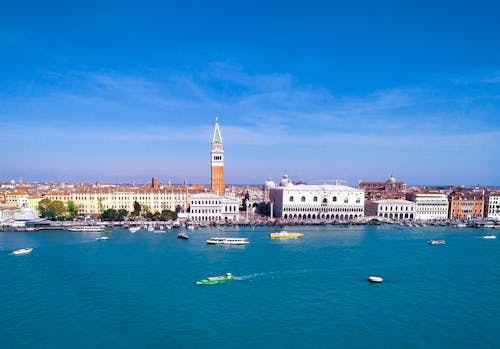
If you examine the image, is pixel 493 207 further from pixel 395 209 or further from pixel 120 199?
pixel 120 199

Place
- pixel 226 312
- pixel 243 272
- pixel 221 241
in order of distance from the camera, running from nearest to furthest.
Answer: pixel 226 312 < pixel 243 272 < pixel 221 241

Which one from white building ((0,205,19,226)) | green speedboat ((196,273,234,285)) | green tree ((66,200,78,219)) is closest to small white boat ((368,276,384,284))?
green speedboat ((196,273,234,285))

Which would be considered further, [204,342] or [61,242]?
[61,242]

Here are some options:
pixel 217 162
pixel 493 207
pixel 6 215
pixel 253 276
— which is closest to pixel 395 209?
pixel 493 207

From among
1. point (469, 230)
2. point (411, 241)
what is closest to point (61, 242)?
point (411, 241)

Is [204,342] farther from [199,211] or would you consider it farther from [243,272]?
[199,211]
